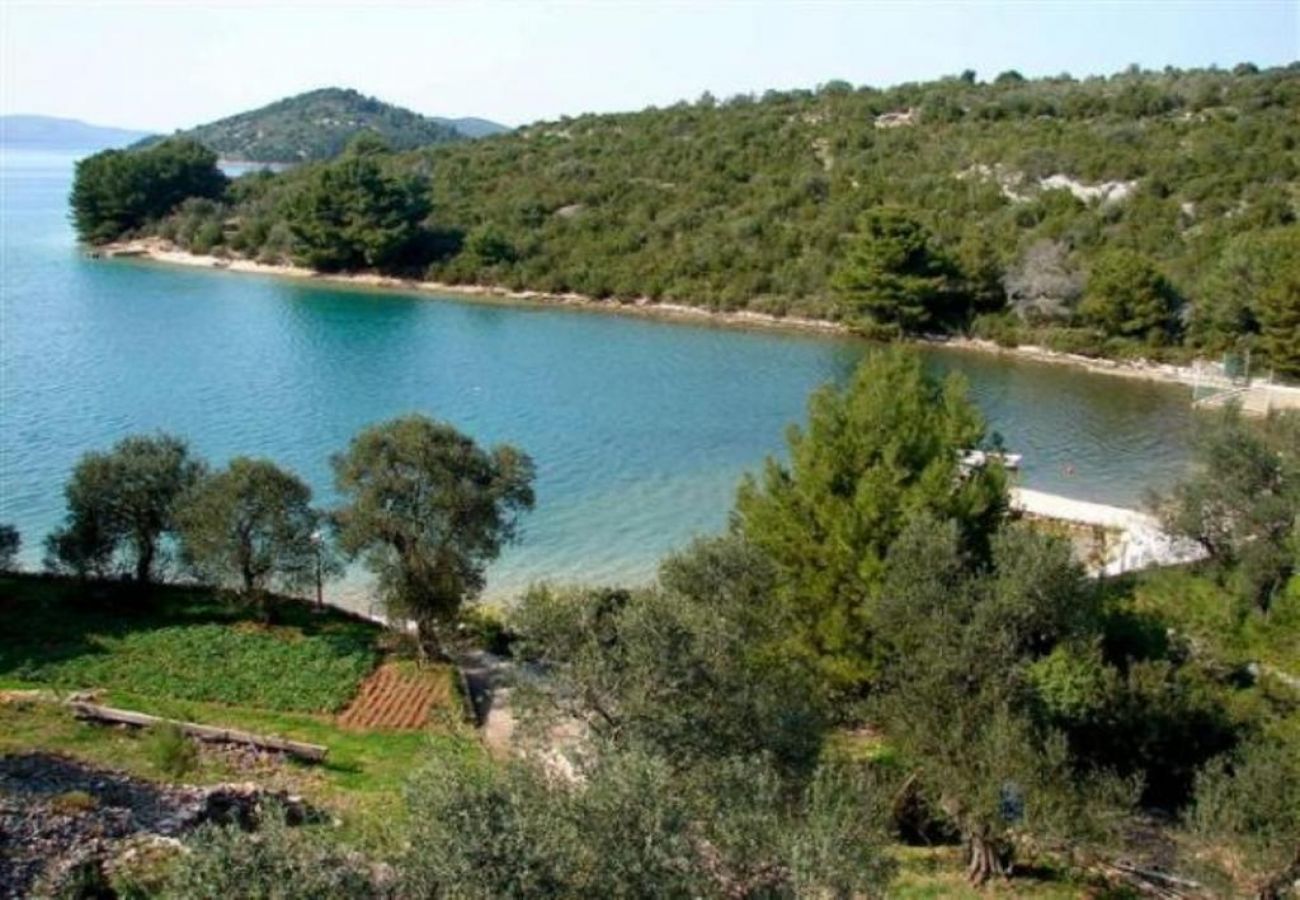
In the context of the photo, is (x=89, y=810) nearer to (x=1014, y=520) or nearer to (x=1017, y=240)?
(x=1014, y=520)

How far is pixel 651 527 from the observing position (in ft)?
118

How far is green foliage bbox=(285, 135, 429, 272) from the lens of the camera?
81.9 metres

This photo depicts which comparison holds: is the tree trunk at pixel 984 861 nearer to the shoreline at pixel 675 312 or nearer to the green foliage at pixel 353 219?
the shoreline at pixel 675 312

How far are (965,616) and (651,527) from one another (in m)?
17.4

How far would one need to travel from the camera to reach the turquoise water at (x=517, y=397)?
37938mm

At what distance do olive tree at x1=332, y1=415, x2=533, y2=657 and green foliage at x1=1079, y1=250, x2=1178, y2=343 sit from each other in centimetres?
4573

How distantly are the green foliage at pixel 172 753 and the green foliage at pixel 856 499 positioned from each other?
10879mm

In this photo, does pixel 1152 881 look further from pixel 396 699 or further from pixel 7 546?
pixel 7 546

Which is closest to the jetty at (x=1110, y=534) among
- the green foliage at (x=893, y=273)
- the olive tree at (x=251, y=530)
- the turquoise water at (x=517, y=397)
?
the turquoise water at (x=517, y=397)

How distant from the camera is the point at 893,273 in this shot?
64500mm

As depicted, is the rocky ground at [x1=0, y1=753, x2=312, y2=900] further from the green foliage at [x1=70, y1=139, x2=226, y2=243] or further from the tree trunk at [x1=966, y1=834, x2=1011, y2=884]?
the green foliage at [x1=70, y1=139, x2=226, y2=243]

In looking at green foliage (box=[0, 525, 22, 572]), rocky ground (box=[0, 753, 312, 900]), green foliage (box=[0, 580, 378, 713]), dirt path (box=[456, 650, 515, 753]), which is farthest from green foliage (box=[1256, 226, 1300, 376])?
green foliage (box=[0, 525, 22, 572])

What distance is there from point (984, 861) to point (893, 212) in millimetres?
50868

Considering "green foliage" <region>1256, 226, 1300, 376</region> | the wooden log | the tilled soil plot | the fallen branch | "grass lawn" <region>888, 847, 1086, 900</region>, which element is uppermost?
"green foliage" <region>1256, 226, 1300, 376</region>
